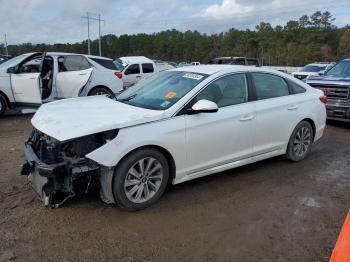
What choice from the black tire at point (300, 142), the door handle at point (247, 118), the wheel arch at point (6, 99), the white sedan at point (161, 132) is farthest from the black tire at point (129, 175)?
the wheel arch at point (6, 99)

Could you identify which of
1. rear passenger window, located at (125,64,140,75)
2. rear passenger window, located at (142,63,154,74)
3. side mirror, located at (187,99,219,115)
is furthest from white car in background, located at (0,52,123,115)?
rear passenger window, located at (142,63,154,74)

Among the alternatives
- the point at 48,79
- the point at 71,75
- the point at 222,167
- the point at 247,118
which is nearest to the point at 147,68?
the point at 71,75

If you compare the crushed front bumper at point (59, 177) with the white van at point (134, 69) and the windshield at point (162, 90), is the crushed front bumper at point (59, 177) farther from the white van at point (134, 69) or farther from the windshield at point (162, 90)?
the white van at point (134, 69)

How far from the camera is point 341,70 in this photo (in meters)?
10.5

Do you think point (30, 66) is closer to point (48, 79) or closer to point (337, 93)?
point (48, 79)

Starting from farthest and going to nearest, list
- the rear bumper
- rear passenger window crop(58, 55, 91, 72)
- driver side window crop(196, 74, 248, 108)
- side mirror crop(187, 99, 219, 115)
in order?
1. rear passenger window crop(58, 55, 91, 72)
2. the rear bumper
3. driver side window crop(196, 74, 248, 108)
4. side mirror crop(187, 99, 219, 115)

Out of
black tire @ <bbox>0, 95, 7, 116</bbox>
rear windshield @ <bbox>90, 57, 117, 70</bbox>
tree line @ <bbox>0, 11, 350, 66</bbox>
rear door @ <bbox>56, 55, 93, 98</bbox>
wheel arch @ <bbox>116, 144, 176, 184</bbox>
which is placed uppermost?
tree line @ <bbox>0, 11, 350, 66</bbox>

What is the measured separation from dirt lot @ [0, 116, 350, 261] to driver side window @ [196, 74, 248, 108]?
1145mm

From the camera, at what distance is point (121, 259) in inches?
133

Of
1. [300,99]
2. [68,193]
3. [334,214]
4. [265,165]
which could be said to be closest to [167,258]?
[68,193]

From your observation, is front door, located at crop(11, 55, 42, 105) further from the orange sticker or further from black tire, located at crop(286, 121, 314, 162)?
black tire, located at crop(286, 121, 314, 162)

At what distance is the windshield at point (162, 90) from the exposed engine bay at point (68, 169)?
92 centimetres

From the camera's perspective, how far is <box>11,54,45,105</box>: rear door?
9727mm

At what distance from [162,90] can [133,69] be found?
14639 millimetres
